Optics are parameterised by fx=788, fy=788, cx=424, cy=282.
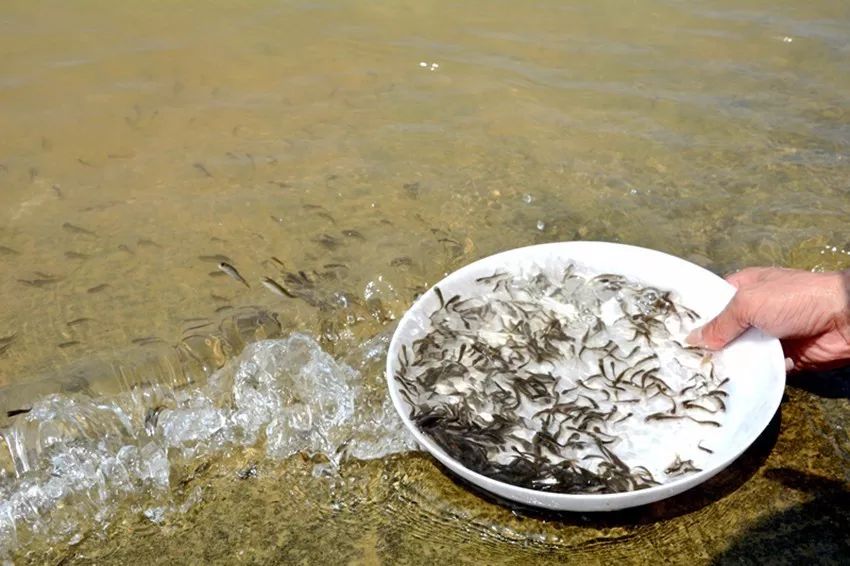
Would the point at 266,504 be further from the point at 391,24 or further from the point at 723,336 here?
the point at 391,24

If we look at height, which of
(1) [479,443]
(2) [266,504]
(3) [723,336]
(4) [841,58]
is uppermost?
(4) [841,58]

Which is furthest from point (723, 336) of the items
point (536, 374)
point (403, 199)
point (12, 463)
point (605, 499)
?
point (12, 463)

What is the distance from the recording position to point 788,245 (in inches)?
212

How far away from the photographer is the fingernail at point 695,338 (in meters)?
3.90

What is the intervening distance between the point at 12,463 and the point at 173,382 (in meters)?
0.91

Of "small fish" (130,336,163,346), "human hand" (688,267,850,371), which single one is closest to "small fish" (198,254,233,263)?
"small fish" (130,336,163,346)

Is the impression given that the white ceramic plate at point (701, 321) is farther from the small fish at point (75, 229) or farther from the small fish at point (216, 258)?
the small fish at point (75, 229)

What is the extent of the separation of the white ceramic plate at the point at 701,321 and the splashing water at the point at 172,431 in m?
0.63

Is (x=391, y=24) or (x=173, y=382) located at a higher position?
(x=391, y=24)

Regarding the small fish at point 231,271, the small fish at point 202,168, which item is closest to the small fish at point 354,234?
the small fish at point 231,271

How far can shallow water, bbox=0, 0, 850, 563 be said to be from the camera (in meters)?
3.61

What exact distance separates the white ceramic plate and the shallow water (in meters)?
0.39

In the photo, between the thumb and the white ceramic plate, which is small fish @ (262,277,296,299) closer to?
the white ceramic plate

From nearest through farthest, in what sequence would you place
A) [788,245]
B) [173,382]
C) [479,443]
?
1. [479,443]
2. [173,382]
3. [788,245]
